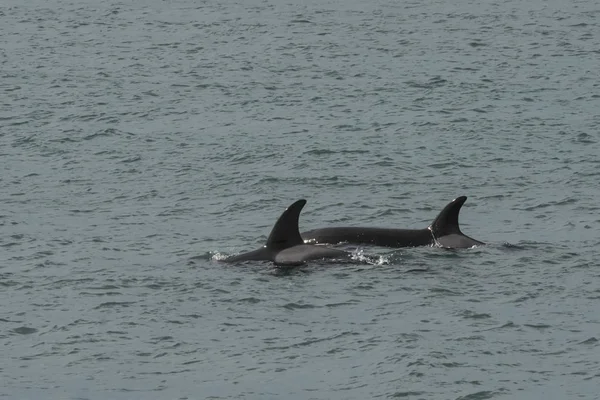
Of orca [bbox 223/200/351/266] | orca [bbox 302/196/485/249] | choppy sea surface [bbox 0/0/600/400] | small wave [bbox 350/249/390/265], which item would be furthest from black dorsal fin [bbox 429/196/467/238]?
orca [bbox 223/200/351/266]

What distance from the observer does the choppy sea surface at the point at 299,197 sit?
18.5 meters

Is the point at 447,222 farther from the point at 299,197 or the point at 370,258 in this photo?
the point at 299,197

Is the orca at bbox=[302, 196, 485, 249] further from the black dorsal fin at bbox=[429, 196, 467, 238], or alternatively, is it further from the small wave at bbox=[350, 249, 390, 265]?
the small wave at bbox=[350, 249, 390, 265]

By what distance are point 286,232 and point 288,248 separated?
269mm

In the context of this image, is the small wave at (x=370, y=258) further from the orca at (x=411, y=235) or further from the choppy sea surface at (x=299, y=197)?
the orca at (x=411, y=235)

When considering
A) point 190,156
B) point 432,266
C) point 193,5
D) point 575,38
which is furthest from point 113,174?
point 193,5

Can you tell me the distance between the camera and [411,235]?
79.6 feet

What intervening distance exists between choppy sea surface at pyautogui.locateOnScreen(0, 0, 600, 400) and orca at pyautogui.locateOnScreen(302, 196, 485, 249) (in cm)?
35

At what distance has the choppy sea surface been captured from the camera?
18.5 m

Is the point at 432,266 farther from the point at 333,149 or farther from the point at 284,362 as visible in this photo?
the point at 333,149

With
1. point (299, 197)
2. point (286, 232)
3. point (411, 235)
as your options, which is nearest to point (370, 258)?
point (411, 235)

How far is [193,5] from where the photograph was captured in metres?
55.7

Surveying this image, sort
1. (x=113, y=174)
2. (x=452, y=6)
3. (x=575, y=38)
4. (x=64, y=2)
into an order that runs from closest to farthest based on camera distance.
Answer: (x=113, y=174), (x=575, y=38), (x=452, y=6), (x=64, y=2)

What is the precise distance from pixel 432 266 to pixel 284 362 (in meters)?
4.94
